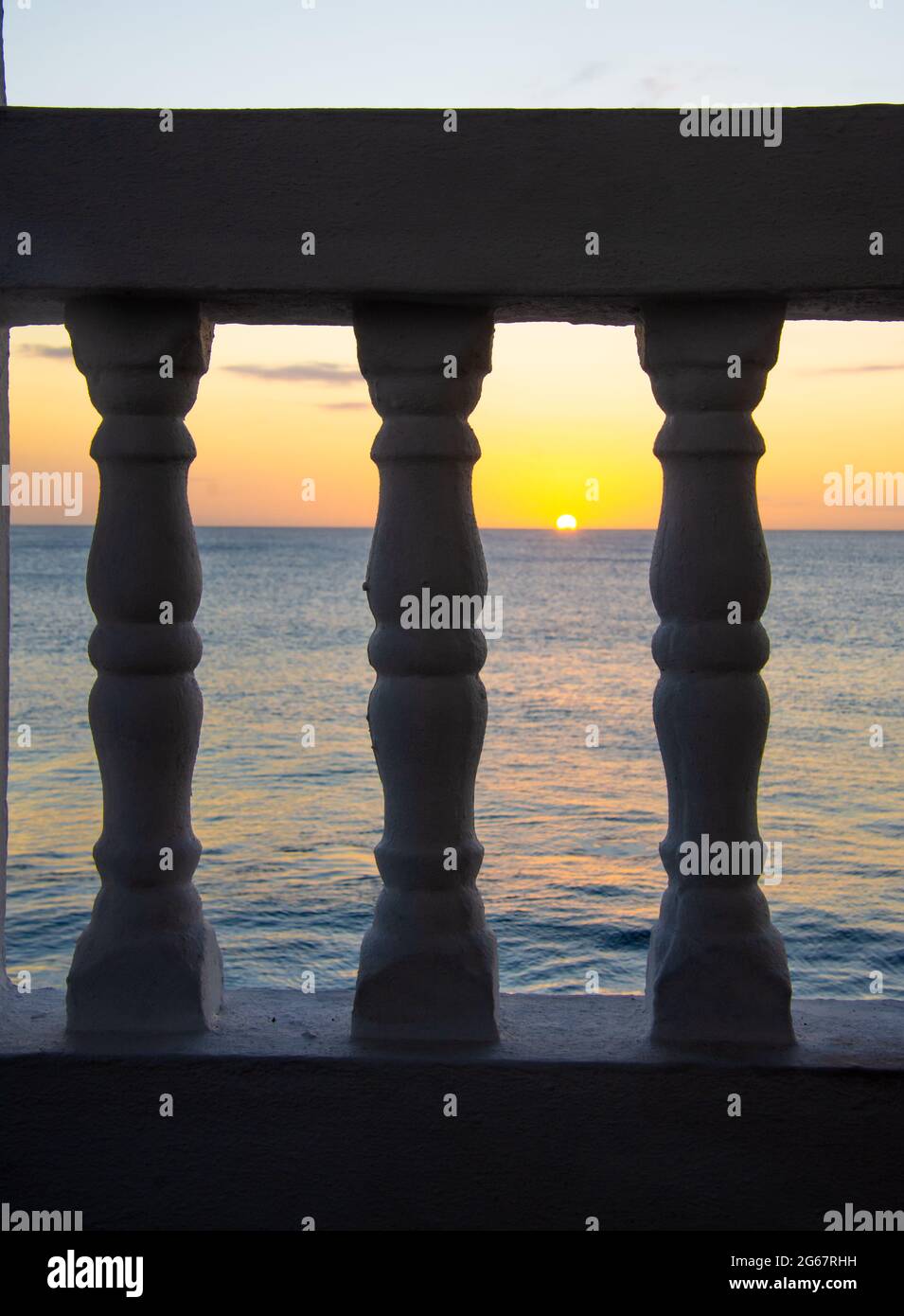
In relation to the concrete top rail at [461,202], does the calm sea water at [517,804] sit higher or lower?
lower

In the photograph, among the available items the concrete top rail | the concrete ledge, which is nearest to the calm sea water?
A: the concrete ledge

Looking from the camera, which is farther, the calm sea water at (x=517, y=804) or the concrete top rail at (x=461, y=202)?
the calm sea water at (x=517, y=804)

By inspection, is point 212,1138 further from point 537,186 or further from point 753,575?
point 537,186

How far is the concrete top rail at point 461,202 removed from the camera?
1881 millimetres

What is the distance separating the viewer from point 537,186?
1892 millimetres

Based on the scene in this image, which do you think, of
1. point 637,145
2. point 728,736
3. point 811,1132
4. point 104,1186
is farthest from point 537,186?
point 104,1186

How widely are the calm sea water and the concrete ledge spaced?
1.25 m

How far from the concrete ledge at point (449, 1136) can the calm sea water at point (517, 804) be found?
1.25 metres

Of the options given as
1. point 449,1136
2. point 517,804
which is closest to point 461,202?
point 449,1136

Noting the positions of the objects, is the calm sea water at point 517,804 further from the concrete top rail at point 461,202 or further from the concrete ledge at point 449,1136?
the concrete top rail at point 461,202

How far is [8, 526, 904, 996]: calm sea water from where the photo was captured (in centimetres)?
1038

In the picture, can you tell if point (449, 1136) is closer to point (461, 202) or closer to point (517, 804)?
point (461, 202)

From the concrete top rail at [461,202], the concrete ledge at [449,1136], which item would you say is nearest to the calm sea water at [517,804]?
the concrete ledge at [449,1136]

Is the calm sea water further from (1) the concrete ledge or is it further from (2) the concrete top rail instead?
(2) the concrete top rail
